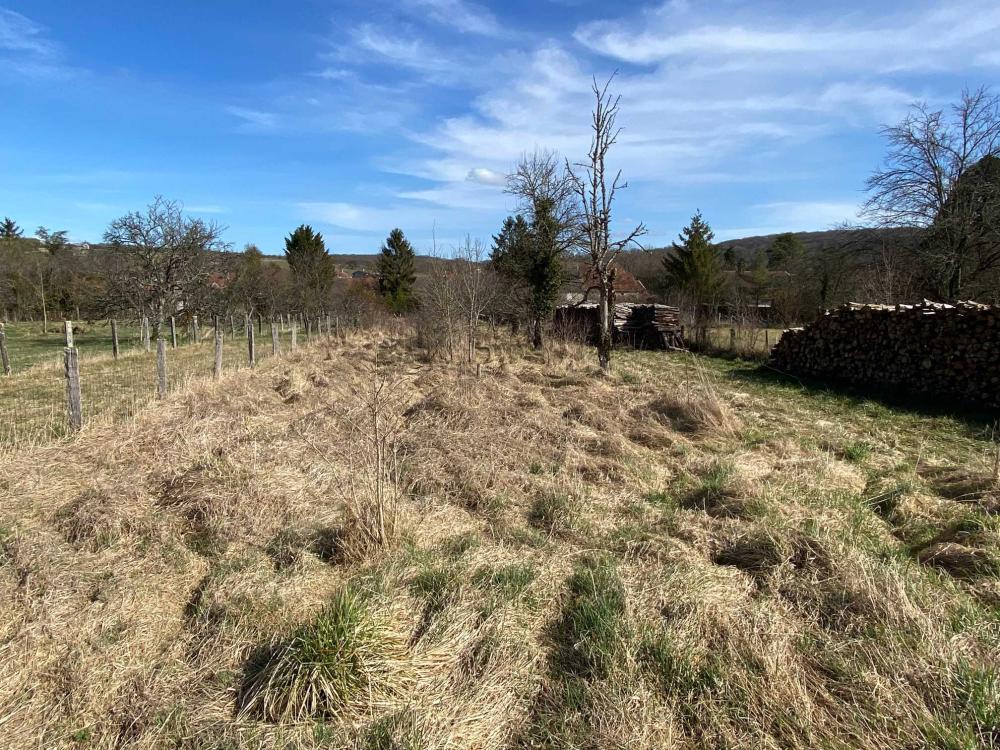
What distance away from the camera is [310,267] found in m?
35.4

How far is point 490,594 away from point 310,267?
35.7m

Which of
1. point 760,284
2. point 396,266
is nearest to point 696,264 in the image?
point 760,284

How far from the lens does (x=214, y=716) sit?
7.47 ft

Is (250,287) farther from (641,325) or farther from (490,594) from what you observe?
(490,594)

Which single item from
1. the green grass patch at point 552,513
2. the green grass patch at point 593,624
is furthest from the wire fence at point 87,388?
the green grass patch at point 593,624

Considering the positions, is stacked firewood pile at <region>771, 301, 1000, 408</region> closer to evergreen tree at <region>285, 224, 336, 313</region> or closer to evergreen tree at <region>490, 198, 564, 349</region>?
evergreen tree at <region>490, 198, 564, 349</region>

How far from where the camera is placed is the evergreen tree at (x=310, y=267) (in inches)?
1170

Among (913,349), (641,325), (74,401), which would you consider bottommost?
(74,401)

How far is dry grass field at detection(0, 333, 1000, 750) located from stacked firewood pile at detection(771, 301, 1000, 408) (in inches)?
169

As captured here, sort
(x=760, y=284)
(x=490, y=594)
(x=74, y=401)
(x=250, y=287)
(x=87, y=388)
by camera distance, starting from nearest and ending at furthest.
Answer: (x=490, y=594) < (x=74, y=401) < (x=87, y=388) < (x=250, y=287) < (x=760, y=284)

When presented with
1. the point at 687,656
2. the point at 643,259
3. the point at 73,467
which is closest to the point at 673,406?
the point at 687,656

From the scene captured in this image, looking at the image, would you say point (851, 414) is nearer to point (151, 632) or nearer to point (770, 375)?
point (770, 375)

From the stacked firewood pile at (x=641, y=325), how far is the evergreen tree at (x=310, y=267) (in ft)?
49.6

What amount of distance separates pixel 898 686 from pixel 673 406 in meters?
5.33
